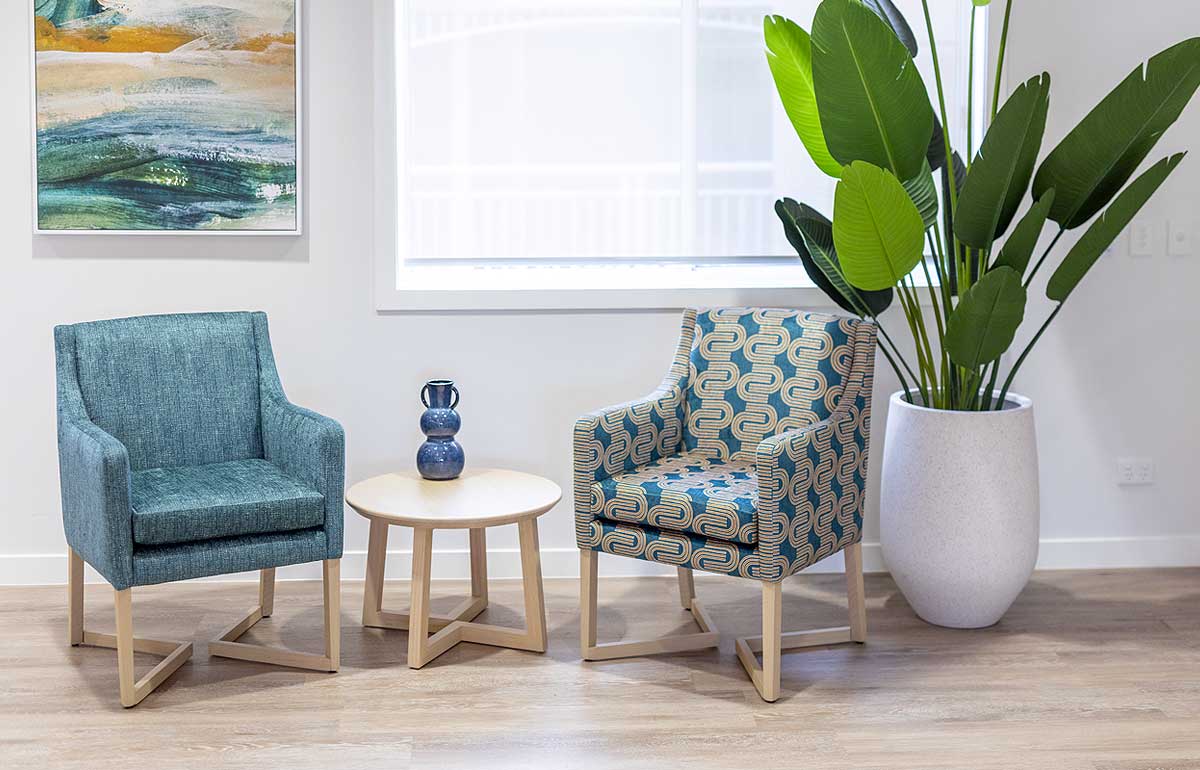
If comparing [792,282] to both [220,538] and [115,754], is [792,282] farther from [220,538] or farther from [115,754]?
[115,754]

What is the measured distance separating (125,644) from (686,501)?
134 centimetres

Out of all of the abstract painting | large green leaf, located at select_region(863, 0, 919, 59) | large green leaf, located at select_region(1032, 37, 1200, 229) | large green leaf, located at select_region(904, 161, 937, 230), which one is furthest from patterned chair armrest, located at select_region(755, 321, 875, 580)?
the abstract painting

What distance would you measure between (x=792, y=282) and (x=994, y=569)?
1109 mm

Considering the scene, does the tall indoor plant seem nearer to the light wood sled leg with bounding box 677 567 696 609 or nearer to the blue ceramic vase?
the light wood sled leg with bounding box 677 567 696 609

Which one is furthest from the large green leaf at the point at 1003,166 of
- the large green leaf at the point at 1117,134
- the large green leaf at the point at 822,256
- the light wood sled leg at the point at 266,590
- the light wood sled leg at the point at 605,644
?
the light wood sled leg at the point at 266,590

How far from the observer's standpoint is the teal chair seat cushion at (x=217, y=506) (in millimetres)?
2768

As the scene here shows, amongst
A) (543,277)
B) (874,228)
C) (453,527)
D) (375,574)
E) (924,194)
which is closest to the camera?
(874,228)

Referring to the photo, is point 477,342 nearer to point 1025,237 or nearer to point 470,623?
point 470,623

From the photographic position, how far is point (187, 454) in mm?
3227

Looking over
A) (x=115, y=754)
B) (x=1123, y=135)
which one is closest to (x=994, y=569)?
(x=1123, y=135)

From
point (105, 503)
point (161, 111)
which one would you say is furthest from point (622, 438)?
point (161, 111)

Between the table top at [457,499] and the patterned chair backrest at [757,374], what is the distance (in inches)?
19.0

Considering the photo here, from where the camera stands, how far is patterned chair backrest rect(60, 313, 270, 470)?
10.3 feet

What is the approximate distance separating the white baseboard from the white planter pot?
546mm
